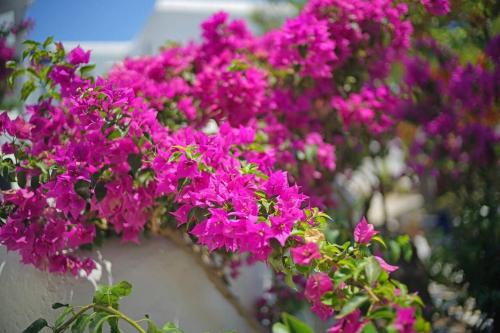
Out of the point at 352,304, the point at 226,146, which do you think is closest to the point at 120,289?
the point at 226,146

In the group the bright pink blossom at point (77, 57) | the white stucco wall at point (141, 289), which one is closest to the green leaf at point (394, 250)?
the white stucco wall at point (141, 289)

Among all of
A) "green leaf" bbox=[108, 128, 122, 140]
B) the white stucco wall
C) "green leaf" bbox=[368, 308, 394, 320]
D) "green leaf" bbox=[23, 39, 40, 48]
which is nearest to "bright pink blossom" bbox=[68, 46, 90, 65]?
"green leaf" bbox=[23, 39, 40, 48]

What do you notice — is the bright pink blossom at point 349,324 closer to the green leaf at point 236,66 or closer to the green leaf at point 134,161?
the green leaf at point 134,161

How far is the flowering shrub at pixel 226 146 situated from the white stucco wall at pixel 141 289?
114 mm

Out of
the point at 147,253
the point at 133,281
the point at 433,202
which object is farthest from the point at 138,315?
the point at 433,202

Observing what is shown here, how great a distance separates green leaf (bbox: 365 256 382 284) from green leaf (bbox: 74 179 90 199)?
91 cm

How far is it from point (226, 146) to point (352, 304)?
77 centimetres

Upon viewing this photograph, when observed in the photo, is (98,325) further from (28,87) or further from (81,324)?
(28,87)

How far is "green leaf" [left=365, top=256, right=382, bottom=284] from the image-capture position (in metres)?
1.20

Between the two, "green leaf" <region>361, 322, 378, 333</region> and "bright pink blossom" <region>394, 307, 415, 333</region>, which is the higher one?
"bright pink blossom" <region>394, 307, 415, 333</region>

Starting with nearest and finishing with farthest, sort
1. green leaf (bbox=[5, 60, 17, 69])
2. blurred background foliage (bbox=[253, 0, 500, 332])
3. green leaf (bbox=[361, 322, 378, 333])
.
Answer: green leaf (bbox=[361, 322, 378, 333])
green leaf (bbox=[5, 60, 17, 69])
blurred background foliage (bbox=[253, 0, 500, 332])

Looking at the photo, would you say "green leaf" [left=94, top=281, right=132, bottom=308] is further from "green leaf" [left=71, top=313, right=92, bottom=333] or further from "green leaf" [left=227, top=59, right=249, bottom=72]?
"green leaf" [left=227, top=59, right=249, bottom=72]

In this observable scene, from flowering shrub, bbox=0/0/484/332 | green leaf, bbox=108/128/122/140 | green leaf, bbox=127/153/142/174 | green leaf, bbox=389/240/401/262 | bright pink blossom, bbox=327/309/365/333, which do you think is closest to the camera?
bright pink blossom, bbox=327/309/365/333

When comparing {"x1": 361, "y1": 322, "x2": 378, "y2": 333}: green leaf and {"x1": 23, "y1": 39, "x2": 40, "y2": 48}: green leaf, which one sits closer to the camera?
{"x1": 361, "y1": 322, "x2": 378, "y2": 333}: green leaf
